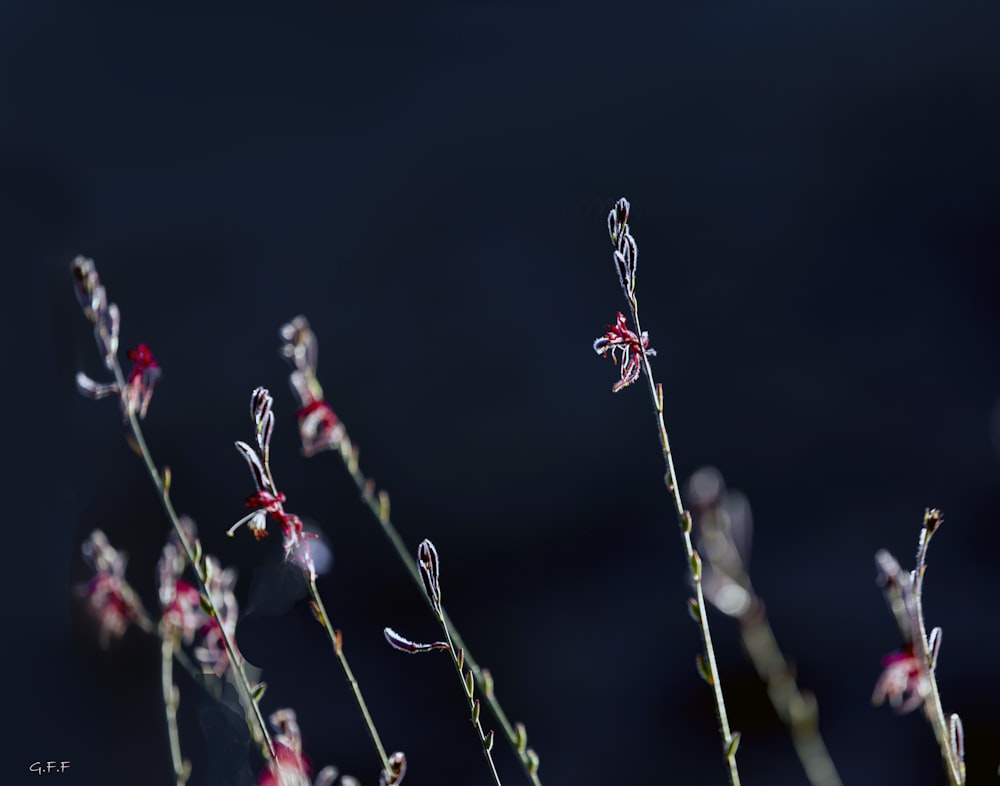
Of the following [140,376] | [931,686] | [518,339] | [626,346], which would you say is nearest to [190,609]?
[140,376]

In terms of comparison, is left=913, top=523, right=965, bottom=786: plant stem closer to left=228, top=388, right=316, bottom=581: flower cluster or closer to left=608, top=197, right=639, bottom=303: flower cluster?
left=608, top=197, right=639, bottom=303: flower cluster

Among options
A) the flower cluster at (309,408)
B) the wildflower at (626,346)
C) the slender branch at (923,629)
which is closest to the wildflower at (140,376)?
the flower cluster at (309,408)

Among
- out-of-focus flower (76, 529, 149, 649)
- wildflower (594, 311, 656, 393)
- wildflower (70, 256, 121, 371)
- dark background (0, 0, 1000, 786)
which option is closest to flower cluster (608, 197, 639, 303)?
wildflower (594, 311, 656, 393)

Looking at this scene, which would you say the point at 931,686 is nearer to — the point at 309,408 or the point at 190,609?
the point at 309,408

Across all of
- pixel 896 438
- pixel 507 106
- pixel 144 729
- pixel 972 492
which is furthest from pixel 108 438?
pixel 972 492

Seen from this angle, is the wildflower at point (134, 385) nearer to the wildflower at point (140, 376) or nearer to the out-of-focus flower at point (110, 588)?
the wildflower at point (140, 376)

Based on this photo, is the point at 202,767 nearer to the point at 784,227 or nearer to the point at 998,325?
the point at 784,227
